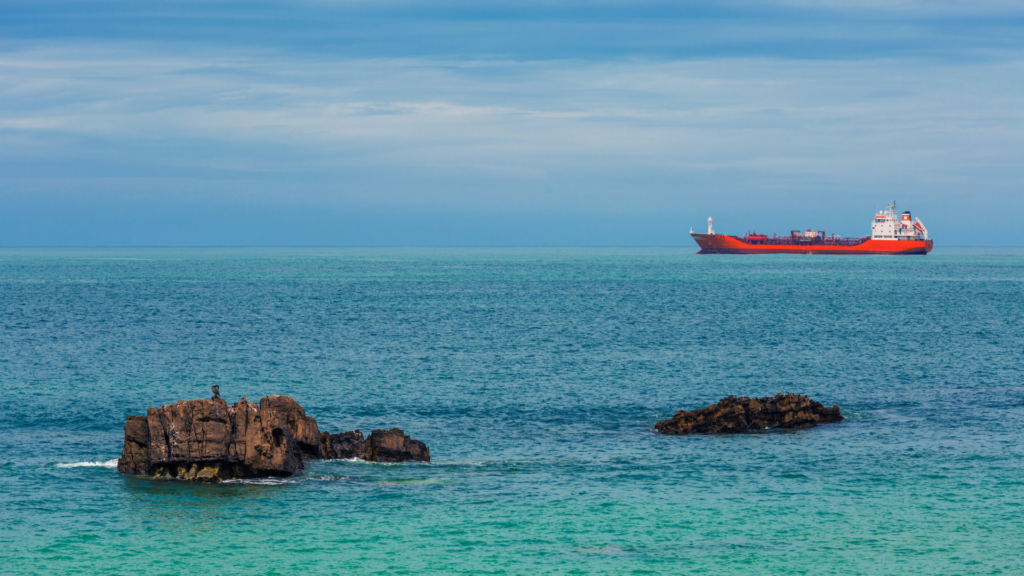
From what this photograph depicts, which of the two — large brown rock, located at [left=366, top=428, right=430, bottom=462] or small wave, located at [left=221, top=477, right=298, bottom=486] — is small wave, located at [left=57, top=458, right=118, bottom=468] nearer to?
small wave, located at [left=221, top=477, right=298, bottom=486]

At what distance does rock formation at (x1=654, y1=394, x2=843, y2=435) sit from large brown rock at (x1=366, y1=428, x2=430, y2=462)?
9739 millimetres

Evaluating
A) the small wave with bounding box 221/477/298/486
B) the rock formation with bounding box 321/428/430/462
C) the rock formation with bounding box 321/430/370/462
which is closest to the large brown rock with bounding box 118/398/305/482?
the small wave with bounding box 221/477/298/486

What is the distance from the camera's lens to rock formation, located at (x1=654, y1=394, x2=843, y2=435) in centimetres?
3678

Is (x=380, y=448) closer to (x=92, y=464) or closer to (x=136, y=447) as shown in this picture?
(x=136, y=447)

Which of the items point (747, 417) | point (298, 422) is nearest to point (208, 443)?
point (298, 422)

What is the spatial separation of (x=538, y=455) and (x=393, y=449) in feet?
15.8

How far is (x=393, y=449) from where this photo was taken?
31938 mm

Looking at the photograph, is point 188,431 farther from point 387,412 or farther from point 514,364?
point 514,364

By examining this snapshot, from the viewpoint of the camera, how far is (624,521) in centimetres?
2534

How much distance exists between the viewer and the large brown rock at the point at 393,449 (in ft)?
105

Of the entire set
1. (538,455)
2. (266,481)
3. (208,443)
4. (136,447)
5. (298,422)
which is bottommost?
(538,455)

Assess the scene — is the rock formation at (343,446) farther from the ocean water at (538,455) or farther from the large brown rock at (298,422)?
the ocean water at (538,455)

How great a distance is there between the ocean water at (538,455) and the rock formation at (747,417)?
40.2 inches

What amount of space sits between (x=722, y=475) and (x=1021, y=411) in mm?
18213
